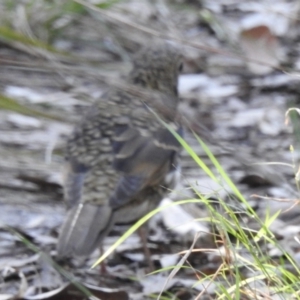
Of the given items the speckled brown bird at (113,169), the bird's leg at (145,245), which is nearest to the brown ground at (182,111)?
the bird's leg at (145,245)

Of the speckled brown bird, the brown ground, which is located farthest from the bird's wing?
the brown ground

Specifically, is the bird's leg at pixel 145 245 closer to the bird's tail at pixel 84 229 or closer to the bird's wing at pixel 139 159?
the bird's wing at pixel 139 159

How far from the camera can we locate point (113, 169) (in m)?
4.55

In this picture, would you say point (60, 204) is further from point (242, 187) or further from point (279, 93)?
point (279, 93)

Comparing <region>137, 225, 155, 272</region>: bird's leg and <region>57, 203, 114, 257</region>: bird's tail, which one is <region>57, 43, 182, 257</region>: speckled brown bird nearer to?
<region>57, 203, 114, 257</region>: bird's tail

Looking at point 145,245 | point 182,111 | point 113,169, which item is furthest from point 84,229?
point 182,111

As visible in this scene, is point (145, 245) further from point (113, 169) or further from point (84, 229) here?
point (84, 229)

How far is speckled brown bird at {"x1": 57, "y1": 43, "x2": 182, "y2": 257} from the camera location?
4.23 meters

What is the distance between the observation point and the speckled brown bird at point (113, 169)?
423cm

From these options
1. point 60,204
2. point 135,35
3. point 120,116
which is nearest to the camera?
point 120,116

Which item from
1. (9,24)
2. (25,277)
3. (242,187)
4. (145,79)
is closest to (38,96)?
(9,24)

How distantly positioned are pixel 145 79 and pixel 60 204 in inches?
34.6

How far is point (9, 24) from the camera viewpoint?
254 inches

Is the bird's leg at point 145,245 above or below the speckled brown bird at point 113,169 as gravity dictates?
below
